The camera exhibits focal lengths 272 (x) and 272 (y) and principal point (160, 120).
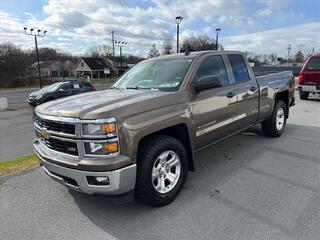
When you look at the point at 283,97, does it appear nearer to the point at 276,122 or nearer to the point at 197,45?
the point at 276,122

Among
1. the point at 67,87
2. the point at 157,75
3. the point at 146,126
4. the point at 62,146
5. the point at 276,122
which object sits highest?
the point at 157,75

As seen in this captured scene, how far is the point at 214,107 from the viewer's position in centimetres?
405

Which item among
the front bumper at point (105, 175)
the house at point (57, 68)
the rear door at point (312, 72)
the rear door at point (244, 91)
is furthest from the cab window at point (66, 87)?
the house at point (57, 68)

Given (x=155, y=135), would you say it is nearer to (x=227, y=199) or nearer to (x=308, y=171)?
(x=227, y=199)

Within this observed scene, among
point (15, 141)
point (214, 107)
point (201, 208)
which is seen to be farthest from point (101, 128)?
point (15, 141)

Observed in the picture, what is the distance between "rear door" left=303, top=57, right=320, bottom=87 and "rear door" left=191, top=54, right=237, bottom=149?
9.40 meters

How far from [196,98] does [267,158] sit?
2.12 meters

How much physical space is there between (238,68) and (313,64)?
9420mm

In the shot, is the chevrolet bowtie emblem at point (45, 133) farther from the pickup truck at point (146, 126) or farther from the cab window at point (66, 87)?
the cab window at point (66, 87)

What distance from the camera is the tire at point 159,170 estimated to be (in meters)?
3.07

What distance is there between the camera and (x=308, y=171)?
4277 millimetres

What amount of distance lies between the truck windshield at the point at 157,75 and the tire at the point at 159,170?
0.80 m

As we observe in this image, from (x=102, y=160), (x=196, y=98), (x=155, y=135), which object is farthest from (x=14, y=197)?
(x=196, y=98)

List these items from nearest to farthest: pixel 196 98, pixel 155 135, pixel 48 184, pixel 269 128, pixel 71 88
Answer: pixel 155 135
pixel 196 98
pixel 48 184
pixel 269 128
pixel 71 88
